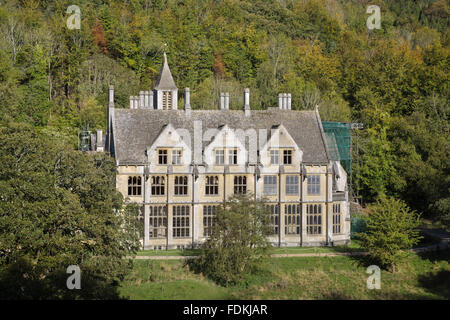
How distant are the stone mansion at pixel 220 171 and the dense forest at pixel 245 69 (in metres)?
10.6

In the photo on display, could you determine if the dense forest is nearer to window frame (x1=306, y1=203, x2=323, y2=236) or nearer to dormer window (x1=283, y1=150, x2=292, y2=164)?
window frame (x1=306, y1=203, x2=323, y2=236)

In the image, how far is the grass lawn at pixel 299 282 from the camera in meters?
43.4

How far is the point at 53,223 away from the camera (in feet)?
133

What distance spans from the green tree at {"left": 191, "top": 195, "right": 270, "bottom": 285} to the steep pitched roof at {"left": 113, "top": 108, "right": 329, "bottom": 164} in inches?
409

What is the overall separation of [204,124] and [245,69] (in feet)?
153

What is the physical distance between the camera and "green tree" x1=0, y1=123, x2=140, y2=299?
124 ft

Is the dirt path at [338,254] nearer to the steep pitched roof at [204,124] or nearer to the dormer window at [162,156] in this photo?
the steep pitched roof at [204,124]

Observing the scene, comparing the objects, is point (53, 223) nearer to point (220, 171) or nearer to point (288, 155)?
point (220, 171)

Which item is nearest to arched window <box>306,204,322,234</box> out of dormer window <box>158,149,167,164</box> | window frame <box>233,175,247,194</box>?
window frame <box>233,175,247,194</box>

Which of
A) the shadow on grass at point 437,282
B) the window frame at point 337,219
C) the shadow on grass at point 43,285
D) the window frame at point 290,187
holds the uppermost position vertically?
the window frame at point 290,187

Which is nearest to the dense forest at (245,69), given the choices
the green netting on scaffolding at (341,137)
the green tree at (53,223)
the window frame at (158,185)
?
the green netting on scaffolding at (341,137)

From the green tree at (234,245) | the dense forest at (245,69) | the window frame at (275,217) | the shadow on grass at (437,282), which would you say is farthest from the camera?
the dense forest at (245,69)
